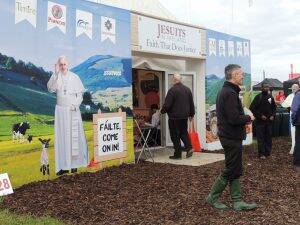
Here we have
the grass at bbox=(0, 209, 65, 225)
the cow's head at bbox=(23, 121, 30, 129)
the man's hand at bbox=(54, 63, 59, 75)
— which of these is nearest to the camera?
the grass at bbox=(0, 209, 65, 225)

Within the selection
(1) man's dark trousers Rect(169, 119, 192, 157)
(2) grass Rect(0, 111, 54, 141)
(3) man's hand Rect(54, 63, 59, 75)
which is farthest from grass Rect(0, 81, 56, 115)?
(1) man's dark trousers Rect(169, 119, 192, 157)

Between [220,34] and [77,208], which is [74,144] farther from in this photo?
[220,34]

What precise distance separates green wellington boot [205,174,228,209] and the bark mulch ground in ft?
0.34

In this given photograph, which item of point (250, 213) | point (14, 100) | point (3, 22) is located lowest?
point (250, 213)

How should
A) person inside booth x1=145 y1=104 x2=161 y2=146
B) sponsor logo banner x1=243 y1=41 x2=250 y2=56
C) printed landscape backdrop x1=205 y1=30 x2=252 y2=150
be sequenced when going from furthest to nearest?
sponsor logo banner x1=243 y1=41 x2=250 y2=56 → printed landscape backdrop x1=205 y1=30 x2=252 y2=150 → person inside booth x1=145 y1=104 x2=161 y2=146

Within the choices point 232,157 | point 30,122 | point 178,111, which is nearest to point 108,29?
point 178,111

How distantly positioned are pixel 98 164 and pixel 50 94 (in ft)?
5.87

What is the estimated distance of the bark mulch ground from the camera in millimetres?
6051

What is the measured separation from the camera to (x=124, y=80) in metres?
10.2

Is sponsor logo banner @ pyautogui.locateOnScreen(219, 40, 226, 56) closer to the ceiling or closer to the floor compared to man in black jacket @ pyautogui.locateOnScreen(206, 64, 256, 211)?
closer to the ceiling

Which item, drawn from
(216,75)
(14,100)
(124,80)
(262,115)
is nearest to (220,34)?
(216,75)

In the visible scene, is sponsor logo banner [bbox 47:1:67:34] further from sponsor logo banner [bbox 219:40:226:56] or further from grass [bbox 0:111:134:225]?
sponsor logo banner [bbox 219:40:226:56]

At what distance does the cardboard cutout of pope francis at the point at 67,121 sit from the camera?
27.7ft

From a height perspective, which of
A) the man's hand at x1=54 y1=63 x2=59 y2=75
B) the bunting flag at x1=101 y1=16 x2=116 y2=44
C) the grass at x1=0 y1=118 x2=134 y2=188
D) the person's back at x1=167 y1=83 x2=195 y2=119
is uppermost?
the bunting flag at x1=101 y1=16 x2=116 y2=44
